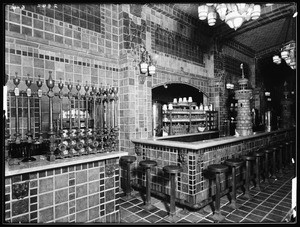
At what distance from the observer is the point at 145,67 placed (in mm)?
5254

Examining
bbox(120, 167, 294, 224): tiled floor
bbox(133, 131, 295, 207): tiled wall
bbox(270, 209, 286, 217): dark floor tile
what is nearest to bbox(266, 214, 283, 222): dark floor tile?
bbox(120, 167, 294, 224): tiled floor

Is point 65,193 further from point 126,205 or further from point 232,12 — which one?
point 232,12

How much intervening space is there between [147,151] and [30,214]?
269cm

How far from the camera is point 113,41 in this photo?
5.27 meters

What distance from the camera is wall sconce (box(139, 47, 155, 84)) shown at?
17.3ft

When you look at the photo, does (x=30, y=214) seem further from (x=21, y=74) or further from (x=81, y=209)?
(x=21, y=74)

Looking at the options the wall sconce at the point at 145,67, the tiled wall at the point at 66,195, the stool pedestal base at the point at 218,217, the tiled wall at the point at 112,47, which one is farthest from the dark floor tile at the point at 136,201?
the wall sconce at the point at 145,67

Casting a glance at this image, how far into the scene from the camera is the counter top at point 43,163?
8.70ft

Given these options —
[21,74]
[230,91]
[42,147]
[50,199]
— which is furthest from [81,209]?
[230,91]

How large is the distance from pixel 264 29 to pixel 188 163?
23.1 feet

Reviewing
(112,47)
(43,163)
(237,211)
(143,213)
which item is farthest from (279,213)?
(112,47)

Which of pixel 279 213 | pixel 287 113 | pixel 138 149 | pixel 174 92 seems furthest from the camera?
pixel 174 92

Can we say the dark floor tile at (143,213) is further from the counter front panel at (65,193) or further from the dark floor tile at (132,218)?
the counter front panel at (65,193)

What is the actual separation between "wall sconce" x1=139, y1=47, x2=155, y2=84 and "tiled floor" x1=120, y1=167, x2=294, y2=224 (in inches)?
110
